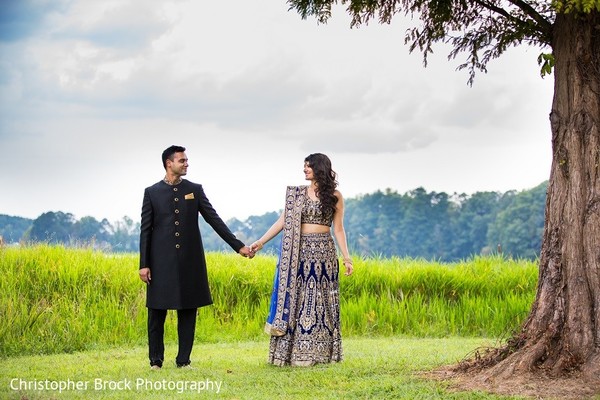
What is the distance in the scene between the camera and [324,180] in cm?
815

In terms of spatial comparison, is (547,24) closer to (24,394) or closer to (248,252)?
(248,252)

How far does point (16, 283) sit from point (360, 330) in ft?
16.7

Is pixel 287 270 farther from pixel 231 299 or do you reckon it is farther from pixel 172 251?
pixel 231 299

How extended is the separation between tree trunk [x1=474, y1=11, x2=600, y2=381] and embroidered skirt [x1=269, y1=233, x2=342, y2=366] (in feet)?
5.51

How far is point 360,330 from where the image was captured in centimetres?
1208

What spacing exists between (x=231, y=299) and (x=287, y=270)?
209 inches

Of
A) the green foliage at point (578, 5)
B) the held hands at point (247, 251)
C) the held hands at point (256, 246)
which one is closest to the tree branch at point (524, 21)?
the green foliage at point (578, 5)

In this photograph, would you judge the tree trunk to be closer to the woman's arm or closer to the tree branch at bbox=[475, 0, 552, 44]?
the tree branch at bbox=[475, 0, 552, 44]

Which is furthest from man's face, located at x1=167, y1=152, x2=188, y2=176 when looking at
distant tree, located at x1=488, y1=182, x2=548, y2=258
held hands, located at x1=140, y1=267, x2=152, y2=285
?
distant tree, located at x1=488, y1=182, x2=548, y2=258

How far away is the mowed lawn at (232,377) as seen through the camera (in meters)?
7.16

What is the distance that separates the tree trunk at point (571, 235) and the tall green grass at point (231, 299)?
4.17m

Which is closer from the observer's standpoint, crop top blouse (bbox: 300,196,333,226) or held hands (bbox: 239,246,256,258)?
crop top blouse (bbox: 300,196,333,226)

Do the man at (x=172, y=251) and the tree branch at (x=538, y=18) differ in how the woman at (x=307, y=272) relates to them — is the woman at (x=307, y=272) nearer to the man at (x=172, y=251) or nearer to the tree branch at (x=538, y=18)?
the man at (x=172, y=251)

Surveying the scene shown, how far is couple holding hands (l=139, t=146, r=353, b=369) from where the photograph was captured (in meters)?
8.05
